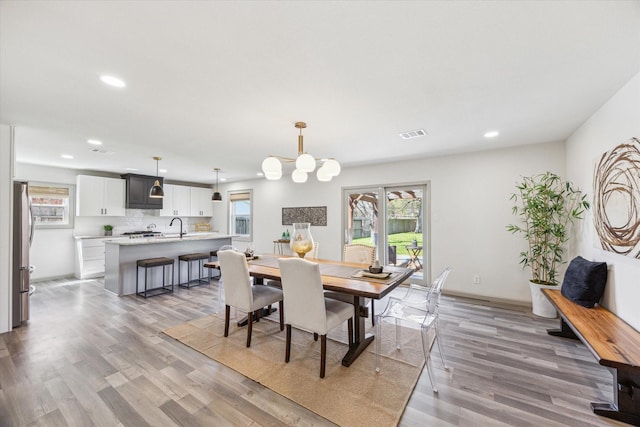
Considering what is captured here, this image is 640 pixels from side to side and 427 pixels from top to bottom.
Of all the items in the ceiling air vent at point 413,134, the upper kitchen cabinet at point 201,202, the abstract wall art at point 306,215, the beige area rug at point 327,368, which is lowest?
the beige area rug at point 327,368

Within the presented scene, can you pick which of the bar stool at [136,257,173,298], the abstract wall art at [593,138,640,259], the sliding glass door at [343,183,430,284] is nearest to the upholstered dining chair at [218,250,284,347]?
the bar stool at [136,257,173,298]

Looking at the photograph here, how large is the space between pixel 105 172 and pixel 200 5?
6.85 metres

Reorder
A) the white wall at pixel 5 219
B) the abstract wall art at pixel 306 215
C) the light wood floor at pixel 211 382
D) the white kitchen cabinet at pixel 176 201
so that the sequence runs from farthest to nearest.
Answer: the white kitchen cabinet at pixel 176 201 < the abstract wall art at pixel 306 215 < the white wall at pixel 5 219 < the light wood floor at pixel 211 382

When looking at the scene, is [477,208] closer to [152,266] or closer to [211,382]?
[211,382]

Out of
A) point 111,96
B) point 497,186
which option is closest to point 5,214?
point 111,96

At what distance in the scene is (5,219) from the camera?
2953mm

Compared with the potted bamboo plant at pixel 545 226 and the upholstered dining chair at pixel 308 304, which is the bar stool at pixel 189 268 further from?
the potted bamboo plant at pixel 545 226

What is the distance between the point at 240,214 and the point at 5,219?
16.5 feet

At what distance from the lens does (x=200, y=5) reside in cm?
137

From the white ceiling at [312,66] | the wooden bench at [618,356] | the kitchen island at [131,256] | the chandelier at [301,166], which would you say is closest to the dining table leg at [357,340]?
the chandelier at [301,166]

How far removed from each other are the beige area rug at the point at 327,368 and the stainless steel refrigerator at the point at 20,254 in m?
1.91

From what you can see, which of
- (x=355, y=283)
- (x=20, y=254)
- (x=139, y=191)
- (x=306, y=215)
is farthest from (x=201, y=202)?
(x=355, y=283)

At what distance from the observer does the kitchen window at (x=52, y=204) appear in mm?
5434

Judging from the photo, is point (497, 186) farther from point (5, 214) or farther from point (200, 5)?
point (5, 214)
